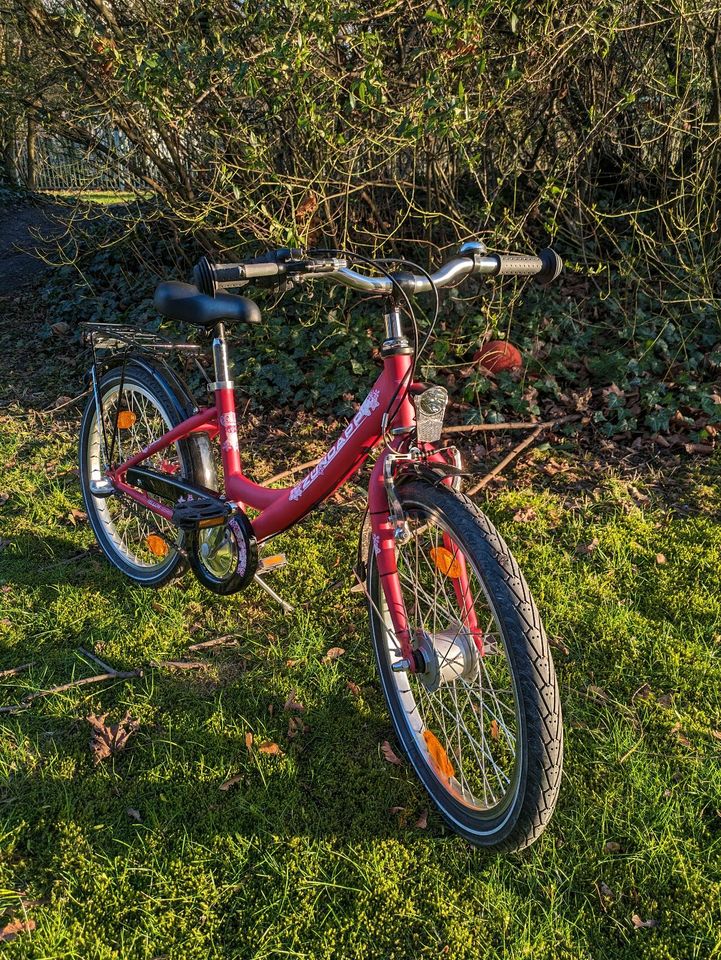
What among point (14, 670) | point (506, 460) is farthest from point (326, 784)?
point (506, 460)

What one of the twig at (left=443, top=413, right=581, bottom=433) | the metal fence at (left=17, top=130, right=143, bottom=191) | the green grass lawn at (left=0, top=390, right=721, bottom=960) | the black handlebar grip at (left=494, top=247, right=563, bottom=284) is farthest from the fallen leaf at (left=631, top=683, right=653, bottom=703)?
the metal fence at (left=17, top=130, right=143, bottom=191)

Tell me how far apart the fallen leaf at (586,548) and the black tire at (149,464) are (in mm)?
1679

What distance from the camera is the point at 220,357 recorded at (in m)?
2.73

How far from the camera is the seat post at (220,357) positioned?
8.83ft

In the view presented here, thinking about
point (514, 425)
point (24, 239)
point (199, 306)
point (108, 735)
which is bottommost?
point (514, 425)

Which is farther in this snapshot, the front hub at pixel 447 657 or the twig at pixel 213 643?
the twig at pixel 213 643

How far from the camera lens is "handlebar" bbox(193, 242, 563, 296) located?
193 cm

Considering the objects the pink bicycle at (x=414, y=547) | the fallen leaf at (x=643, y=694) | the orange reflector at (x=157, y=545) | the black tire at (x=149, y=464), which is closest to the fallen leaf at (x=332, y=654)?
the pink bicycle at (x=414, y=547)

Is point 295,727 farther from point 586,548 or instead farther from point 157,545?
point 586,548

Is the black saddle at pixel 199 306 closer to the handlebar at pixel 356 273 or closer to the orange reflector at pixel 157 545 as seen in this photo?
the handlebar at pixel 356 273

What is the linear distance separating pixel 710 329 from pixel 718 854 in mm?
3504

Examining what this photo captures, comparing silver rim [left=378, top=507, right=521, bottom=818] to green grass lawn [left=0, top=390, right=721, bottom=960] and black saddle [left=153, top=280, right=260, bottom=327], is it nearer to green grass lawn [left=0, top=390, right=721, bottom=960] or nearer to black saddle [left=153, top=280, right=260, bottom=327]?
green grass lawn [left=0, top=390, right=721, bottom=960]

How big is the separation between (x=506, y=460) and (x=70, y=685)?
7.91 ft

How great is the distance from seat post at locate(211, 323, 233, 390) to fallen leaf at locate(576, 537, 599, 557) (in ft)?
5.71
